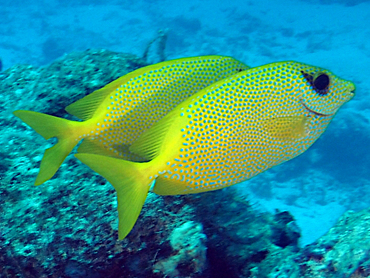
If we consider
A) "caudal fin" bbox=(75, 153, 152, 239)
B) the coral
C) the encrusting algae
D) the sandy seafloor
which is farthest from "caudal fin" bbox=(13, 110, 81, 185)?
the sandy seafloor

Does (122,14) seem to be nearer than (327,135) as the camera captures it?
No

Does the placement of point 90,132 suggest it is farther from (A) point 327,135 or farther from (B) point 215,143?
(A) point 327,135

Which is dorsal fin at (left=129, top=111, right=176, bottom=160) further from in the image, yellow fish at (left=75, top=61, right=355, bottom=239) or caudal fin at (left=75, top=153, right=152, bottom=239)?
caudal fin at (left=75, top=153, right=152, bottom=239)

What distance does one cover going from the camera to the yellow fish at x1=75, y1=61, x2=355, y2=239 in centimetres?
127

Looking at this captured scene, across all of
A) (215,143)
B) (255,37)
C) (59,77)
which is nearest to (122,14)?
(255,37)

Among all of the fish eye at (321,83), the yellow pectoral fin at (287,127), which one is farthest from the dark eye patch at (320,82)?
the yellow pectoral fin at (287,127)

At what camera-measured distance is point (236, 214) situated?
2.45 metres

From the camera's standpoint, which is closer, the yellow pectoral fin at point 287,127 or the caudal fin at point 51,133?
the yellow pectoral fin at point 287,127

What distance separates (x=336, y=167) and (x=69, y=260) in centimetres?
1715

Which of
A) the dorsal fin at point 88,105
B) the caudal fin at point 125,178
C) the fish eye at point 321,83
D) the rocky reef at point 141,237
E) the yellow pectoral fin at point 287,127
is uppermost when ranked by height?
the fish eye at point 321,83

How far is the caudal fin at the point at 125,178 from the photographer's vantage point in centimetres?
125

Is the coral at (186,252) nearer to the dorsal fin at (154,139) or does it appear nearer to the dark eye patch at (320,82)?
the dorsal fin at (154,139)

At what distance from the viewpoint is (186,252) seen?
1.87m

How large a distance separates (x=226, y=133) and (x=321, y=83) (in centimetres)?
57
